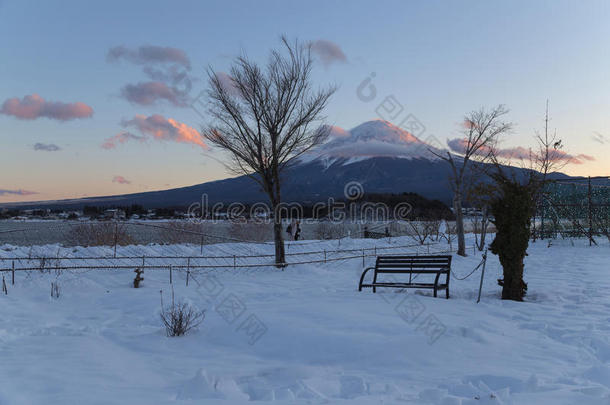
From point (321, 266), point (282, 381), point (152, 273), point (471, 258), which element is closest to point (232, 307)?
point (282, 381)

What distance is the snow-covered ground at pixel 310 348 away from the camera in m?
4.44

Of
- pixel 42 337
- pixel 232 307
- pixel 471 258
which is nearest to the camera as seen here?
pixel 42 337

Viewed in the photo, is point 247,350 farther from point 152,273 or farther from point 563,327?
point 152,273

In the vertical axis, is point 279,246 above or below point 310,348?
above

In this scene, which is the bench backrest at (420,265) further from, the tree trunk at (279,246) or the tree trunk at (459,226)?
the tree trunk at (459,226)

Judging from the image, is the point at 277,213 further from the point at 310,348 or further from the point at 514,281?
the point at 310,348

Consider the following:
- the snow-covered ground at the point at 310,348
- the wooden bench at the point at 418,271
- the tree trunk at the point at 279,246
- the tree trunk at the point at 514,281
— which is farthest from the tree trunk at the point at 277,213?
the tree trunk at the point at 514,281

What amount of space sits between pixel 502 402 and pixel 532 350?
2.26 m

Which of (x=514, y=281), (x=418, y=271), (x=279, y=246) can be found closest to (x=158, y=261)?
(x=279, y=246)

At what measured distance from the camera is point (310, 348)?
6.07 m

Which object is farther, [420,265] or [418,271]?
[418,271]

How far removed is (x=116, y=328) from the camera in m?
7.27

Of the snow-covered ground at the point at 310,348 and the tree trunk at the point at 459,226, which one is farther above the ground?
the tree trunk at the point at 459,226

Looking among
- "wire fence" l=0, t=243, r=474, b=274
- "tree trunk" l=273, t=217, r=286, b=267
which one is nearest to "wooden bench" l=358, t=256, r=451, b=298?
"wire fence" l=0, t=243, r=474, b=274
